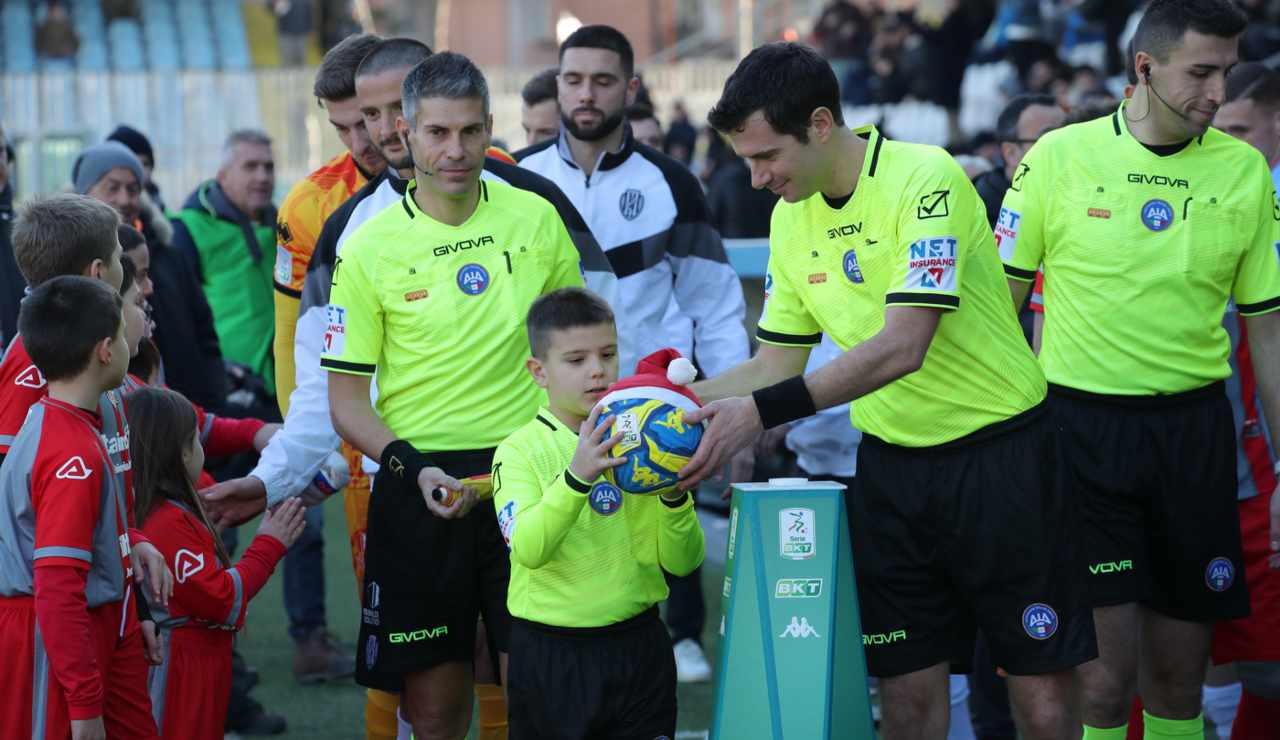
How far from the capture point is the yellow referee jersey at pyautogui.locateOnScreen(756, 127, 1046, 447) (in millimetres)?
4031

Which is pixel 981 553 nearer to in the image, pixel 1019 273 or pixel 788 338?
pixel 788 338

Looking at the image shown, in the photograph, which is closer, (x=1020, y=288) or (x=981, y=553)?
(x=981, y=553)

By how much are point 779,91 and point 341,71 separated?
1989 millimetres

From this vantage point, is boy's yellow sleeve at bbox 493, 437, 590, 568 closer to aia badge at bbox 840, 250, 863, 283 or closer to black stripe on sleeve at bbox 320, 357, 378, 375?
black stripe on sleeve at bbox 320, 357, 378, 375

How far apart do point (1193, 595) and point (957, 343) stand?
46.4 inches

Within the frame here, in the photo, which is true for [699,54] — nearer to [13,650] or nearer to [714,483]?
[714,483]

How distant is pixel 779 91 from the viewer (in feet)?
13.3

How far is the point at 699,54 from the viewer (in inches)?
1447

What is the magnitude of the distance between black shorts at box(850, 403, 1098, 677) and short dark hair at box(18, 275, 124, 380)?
1.99 meters

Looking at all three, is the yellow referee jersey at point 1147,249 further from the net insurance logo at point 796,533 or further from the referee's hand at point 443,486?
the referee's hand at point 443,486

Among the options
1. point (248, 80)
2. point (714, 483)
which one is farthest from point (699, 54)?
point (714, 483)

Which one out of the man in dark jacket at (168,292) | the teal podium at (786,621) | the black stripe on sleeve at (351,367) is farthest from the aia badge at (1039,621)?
the man in dark jacket at (168,292)

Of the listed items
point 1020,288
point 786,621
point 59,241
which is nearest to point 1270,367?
point 1020,288

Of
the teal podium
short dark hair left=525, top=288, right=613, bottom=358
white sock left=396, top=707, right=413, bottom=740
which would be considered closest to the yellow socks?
white sock left=396, top=707, right=413, bottom=740
